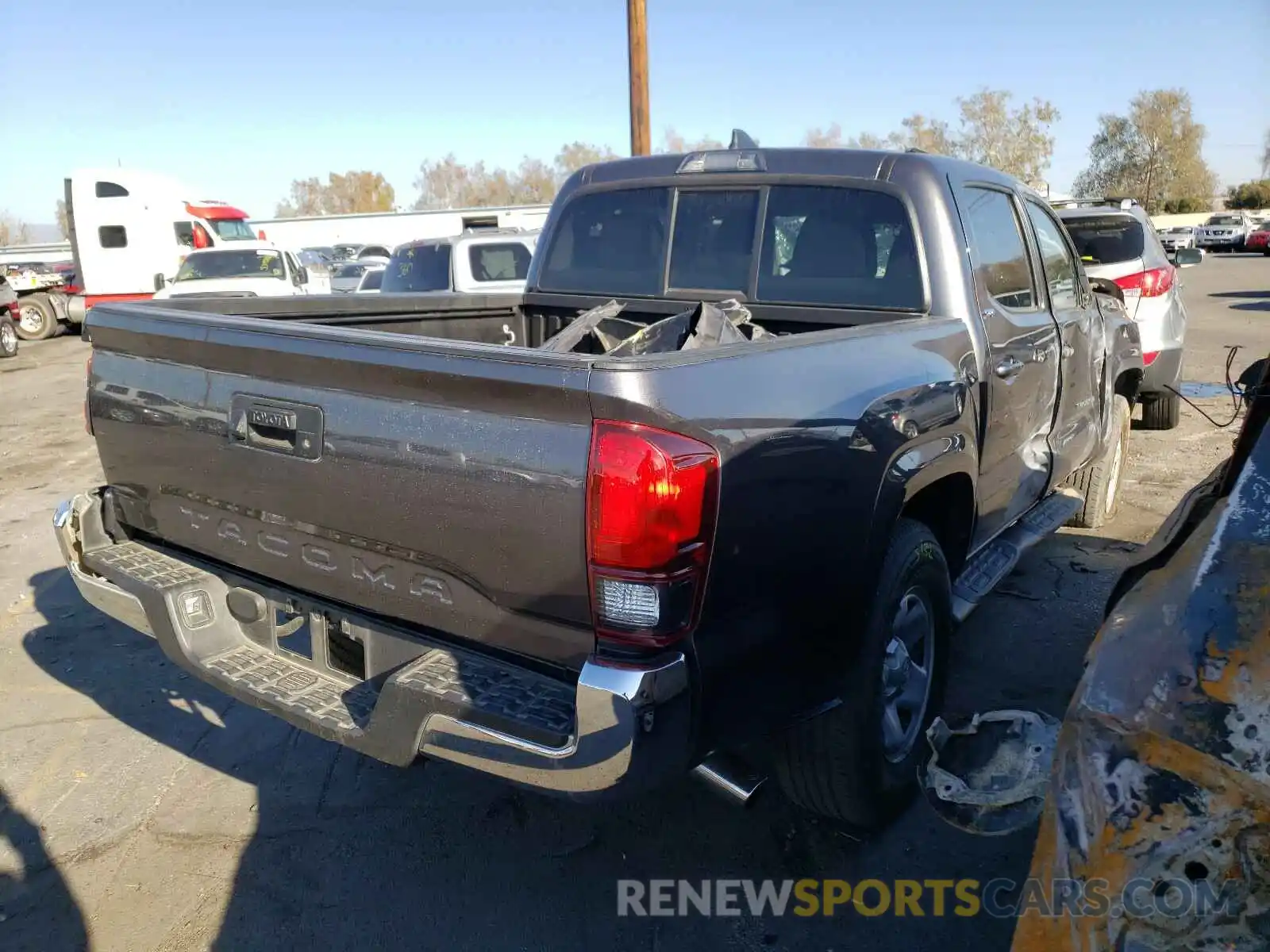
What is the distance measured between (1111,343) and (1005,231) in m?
1.71

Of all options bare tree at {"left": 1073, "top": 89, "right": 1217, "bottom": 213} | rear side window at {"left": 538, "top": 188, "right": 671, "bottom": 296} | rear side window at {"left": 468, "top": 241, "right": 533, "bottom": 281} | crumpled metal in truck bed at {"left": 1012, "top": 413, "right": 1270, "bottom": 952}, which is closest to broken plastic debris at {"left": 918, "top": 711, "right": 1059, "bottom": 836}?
crumpled metal in truck bed at {"left": 1012, "top": 413, "right": 1270, "bottom": 952}

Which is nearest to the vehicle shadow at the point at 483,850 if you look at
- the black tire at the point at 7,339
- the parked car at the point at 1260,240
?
the black tire at the point at 7,339

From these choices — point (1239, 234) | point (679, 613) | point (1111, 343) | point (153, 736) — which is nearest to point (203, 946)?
point (153, 736)

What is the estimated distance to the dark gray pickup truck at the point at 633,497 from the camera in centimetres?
206

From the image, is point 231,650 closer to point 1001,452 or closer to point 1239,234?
point 1001,452

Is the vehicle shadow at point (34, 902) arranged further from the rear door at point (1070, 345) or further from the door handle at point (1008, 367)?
the rear door at point (1070, 345)

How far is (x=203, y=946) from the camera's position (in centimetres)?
259

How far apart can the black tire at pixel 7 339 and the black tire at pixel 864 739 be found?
60.3ft

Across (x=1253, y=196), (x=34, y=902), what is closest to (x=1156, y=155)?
(x=1253, y=196)

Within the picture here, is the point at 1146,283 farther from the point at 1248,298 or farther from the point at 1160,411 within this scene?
the point at 1248,298

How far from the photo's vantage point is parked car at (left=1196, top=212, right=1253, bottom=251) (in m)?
41.8

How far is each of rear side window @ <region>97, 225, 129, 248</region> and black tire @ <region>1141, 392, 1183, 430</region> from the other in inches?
729

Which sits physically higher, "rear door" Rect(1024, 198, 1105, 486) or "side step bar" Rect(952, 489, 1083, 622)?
"rear door" Rect(1024, 198, 1105, 486)

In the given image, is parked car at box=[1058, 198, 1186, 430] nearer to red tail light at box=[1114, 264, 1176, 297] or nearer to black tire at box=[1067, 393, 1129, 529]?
red tail light at box=[1114, 264, 1176, 297]
